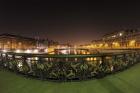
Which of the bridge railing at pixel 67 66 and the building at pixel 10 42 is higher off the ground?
the building at pixel 10 42

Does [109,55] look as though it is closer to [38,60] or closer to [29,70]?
[38,60]

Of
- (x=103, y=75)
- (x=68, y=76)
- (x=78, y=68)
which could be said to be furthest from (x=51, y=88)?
(x=103, y=75)

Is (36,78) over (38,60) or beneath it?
beneath

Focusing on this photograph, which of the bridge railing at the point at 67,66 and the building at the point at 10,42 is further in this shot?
the building at the point at 10,42

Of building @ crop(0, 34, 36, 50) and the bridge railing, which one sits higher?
building @ crop(0, 34, 36, 50)

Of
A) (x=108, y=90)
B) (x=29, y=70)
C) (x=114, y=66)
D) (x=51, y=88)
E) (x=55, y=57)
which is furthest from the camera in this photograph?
(x=114, y=66)

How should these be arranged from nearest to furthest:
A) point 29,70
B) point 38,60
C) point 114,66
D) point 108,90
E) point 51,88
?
point 108,90 < point 51,88 < point 38,60 < point 29,70 < point 114,66

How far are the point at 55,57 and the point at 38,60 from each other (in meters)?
0.92

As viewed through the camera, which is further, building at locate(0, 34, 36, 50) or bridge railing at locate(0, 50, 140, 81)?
building at locate(0, 34, 36, 50)

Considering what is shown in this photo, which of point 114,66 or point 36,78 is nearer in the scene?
point 36,78

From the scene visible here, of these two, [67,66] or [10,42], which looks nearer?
[67,66]

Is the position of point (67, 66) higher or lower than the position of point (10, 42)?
lower

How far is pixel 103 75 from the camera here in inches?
238

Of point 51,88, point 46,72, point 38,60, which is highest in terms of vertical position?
point 38,60
